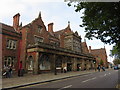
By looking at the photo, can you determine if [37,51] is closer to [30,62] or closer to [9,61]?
[30,62]

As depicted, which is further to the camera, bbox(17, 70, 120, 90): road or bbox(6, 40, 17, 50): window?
bbox(6, 40, 17, 50): window

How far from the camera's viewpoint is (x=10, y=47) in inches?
1008

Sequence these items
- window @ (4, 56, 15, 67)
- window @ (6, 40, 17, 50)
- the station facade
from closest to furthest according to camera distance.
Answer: window @ (4, 56, 15, 67)
window @ (6, 40, 17, 50)
the station facade

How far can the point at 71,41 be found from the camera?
40.0 meters

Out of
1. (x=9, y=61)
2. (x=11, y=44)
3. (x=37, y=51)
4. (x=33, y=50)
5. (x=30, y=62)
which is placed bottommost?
(x=30, y=62)

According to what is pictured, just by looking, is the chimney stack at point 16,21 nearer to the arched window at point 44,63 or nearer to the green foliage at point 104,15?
the arched window at point 44,63

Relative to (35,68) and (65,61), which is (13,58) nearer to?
(35,68)

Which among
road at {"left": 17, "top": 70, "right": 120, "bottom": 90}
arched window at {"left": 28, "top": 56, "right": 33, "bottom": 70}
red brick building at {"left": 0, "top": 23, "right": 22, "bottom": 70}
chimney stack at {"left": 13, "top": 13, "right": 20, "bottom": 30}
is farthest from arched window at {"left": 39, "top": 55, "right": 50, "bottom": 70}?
road at {"left": 17, "top": 70, "right": 120, "bottom": 90}

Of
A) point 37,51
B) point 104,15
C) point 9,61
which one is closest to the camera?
point 104,15

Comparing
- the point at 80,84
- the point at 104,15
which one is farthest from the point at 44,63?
the point at 104,15

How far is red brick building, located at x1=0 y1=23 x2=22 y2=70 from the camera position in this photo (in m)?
24.0

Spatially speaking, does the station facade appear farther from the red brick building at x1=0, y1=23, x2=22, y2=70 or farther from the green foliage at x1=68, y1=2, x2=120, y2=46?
the green foliage at x1=68, y1=2, x2=120, y2=46

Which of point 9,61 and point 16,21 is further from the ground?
point 16,21

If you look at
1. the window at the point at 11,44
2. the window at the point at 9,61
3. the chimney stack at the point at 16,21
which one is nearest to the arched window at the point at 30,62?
the window at the point at 9,61
